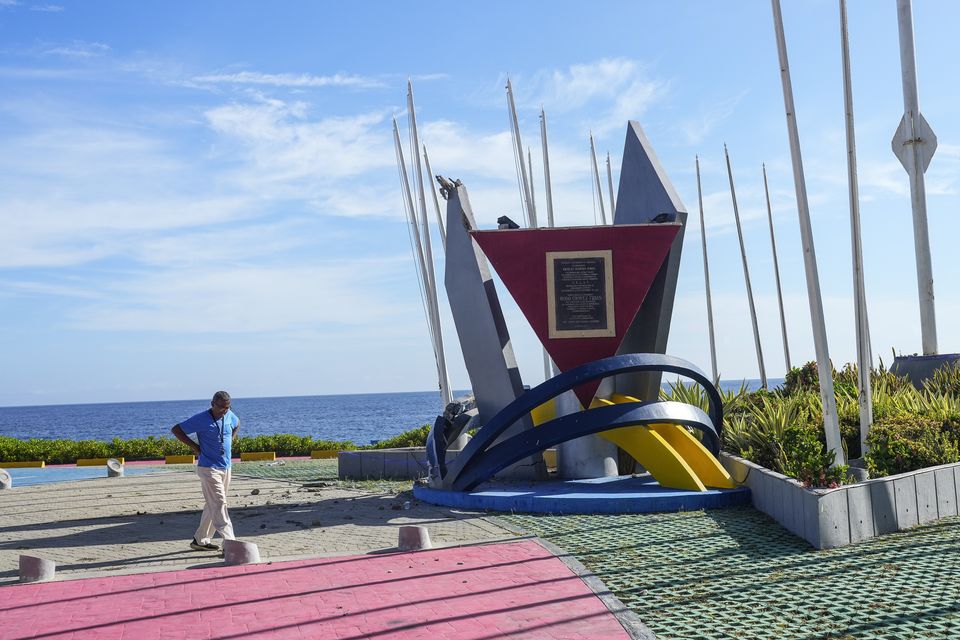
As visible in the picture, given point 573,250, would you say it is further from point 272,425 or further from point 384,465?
point 272,425

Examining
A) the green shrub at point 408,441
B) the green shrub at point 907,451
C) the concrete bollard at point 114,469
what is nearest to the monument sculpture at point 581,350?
the green shrub at point 907,451

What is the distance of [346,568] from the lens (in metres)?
7.87

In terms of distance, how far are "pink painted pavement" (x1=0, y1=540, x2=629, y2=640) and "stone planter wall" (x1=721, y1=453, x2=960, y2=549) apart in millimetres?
2487

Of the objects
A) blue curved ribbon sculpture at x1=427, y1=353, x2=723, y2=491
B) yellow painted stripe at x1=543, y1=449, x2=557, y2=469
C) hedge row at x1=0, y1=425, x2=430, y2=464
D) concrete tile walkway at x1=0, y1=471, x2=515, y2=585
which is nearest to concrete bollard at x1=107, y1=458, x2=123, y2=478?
concrete tile walkway at x1=0, y1=471, x2=515, y2=585

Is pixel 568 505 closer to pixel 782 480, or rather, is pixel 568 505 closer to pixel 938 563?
pixel 782 480

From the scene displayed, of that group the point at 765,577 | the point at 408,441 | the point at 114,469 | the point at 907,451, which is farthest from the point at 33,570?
the point at 408,441

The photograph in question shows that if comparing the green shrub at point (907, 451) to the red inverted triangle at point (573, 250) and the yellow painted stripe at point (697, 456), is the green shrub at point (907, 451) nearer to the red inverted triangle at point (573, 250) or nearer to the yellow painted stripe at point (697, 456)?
the yellow painted stripe at point (697, 456)

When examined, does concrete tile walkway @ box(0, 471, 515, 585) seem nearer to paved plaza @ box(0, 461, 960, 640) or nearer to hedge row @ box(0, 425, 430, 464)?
paved plaza @ box(0, 461, 960, 640)

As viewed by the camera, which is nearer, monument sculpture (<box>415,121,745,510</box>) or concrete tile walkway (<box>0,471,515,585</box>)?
concrete tile walkway (<box>0,471,515,585</box>)

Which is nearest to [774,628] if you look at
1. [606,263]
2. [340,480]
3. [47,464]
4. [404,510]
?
[404,510]

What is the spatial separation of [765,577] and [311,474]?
12.0 meters

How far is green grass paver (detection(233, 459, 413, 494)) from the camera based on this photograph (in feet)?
48.6

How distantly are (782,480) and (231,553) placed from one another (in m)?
5.58

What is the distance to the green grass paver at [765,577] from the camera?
584cm
